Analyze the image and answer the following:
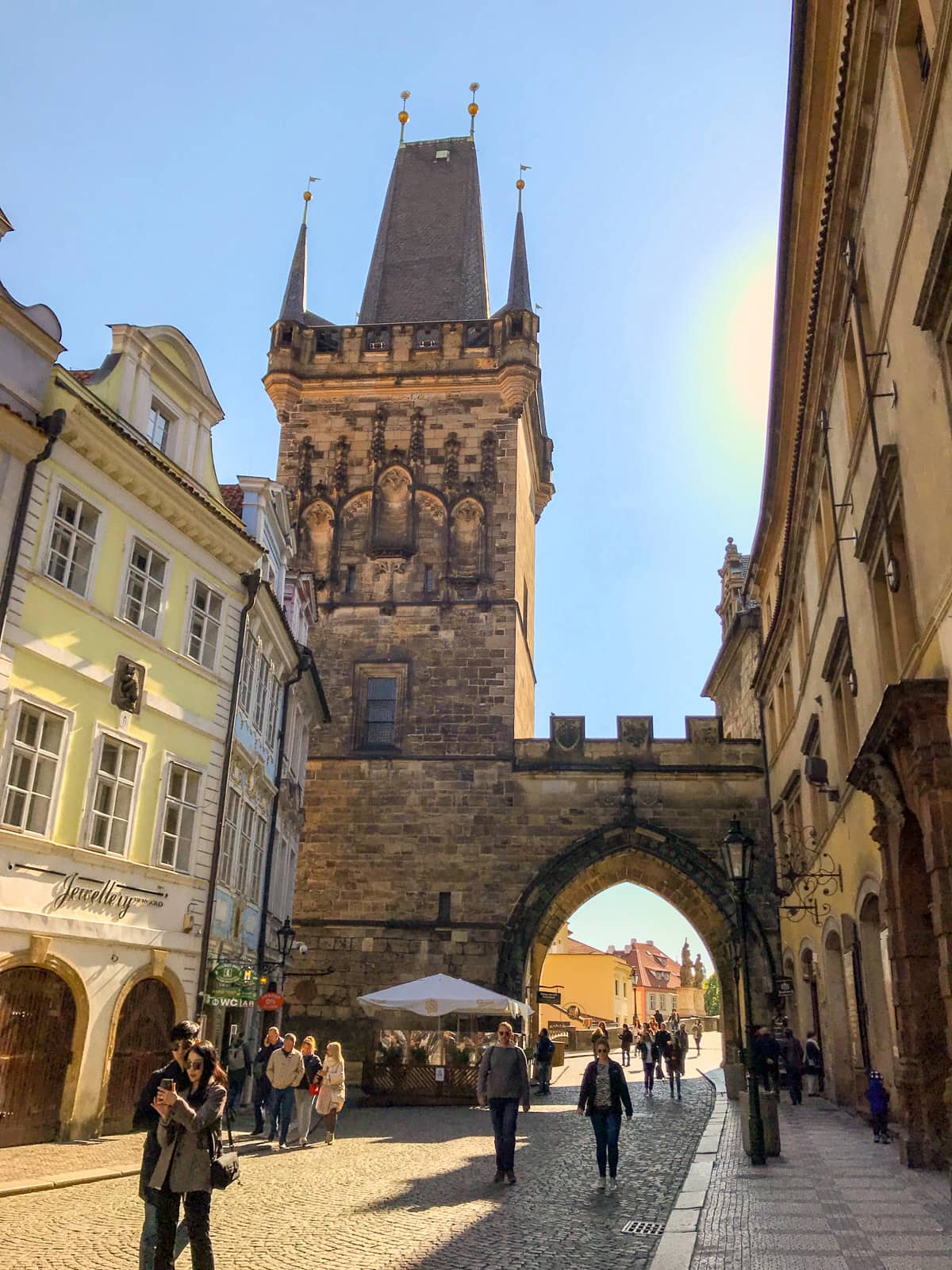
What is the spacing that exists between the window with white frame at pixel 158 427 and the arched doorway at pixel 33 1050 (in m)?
7.12

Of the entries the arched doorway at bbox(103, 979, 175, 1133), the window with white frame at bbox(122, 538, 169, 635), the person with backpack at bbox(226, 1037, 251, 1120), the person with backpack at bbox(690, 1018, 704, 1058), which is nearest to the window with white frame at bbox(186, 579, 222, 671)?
the window with white frame at bbox(122, 538, 169, 635)

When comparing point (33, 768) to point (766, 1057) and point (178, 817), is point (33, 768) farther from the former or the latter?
point (766, 1057)

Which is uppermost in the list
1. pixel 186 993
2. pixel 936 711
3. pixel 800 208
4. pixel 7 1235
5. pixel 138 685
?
pixel 800 208

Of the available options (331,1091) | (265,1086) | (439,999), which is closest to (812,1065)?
(439,999)

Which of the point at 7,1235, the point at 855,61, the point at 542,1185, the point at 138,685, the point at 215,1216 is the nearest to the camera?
the point at 7,1235

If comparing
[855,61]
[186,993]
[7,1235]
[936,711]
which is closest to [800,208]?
[855,61]

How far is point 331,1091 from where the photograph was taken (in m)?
13.2

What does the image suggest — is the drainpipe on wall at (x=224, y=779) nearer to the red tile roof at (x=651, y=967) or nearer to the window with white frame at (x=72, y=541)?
the window with white frame at (x=72, y=541)

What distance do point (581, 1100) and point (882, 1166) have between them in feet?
9.29

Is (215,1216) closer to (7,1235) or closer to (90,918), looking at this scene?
(7,1235)

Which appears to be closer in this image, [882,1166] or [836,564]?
A: [882,1166]

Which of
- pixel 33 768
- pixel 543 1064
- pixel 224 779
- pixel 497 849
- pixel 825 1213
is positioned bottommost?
pixel 825 1213

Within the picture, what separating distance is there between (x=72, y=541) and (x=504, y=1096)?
803 cm

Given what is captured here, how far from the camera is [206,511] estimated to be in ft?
50.6
